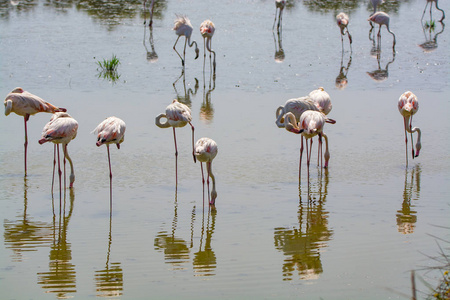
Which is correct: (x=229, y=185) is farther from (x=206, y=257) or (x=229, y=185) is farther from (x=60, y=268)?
(x=60, y=268)

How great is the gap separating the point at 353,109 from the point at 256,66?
3.49 meters

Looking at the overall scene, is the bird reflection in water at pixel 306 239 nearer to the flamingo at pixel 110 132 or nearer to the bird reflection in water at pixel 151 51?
the flamingo at pixel 110 132

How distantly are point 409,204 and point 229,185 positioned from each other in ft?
5.71

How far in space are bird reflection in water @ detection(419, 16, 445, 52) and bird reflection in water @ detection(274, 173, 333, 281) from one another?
9.65 meters

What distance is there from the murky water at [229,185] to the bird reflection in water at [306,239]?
0.07 feet

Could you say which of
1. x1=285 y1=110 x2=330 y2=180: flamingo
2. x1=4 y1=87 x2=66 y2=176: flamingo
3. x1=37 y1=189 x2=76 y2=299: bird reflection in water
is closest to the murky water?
x1=37 y1=189 x2=76 y2=299: bird reflection in water

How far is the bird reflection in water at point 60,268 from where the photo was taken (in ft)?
17.3

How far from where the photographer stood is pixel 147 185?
7.66m

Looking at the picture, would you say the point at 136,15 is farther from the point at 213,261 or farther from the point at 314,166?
the point at 213,261

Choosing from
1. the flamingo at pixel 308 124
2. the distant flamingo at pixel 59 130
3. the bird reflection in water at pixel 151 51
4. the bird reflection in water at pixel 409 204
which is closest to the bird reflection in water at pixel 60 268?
the distant flamingo at pixel 59 130

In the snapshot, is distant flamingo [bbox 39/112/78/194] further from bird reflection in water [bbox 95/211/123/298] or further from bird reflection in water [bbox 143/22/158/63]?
bird reflection in water [bbox 143/22/158/63]

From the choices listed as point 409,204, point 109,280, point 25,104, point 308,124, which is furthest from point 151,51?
point 109,280

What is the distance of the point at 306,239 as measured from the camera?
632cm

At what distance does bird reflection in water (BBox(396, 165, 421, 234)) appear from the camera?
21.4 ft
